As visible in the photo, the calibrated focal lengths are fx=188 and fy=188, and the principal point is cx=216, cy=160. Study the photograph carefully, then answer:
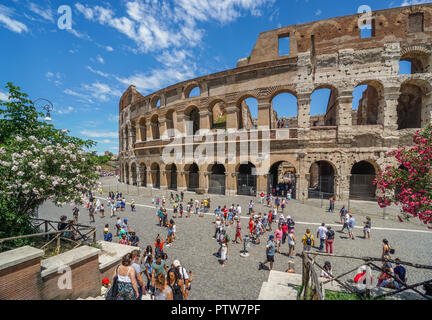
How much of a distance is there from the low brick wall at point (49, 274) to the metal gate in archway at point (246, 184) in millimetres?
14912

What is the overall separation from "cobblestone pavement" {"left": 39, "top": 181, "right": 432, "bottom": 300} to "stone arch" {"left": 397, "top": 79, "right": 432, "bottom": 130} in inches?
397

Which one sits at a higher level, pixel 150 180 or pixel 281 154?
pixel 281 154

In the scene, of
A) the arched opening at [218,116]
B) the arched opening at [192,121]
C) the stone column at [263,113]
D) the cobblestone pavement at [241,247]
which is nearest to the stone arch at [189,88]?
the arched opening at [192,121]

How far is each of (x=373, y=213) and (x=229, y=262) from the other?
41.0ft

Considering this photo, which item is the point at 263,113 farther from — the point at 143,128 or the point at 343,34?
the point at 143,128

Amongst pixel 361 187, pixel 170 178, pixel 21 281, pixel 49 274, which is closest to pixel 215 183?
pixel 170 178

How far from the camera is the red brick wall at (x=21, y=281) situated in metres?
3.58

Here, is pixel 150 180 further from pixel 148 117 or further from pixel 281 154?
pixel 281 154

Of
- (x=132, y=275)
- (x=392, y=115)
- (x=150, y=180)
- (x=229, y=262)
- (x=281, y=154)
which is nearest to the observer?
(x=132, y=275)

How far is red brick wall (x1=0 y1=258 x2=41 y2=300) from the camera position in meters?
3.58

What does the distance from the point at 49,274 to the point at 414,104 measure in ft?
96.4
